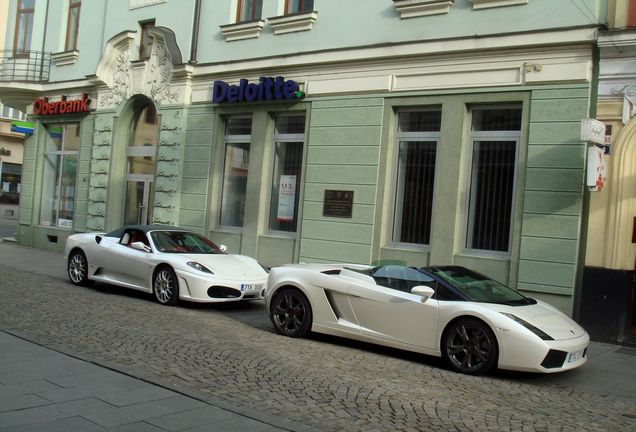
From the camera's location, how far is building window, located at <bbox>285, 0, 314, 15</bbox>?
14.4 metres

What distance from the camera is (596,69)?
33.9ft

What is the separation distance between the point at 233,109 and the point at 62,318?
7873 millimetres

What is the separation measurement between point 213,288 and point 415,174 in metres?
4.74

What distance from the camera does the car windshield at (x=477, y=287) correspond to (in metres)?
7.53

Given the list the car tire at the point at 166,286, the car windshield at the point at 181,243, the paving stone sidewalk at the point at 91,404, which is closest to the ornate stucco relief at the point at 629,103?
the car windshield at the point at 181,243

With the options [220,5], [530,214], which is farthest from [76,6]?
[530,214]

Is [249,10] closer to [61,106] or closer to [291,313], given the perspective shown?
[61,106]

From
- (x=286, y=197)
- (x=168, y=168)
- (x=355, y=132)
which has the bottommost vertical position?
(x=286, y=197)

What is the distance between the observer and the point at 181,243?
38.0 ft

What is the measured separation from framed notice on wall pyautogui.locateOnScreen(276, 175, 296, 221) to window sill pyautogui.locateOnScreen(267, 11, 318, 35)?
3.38 m

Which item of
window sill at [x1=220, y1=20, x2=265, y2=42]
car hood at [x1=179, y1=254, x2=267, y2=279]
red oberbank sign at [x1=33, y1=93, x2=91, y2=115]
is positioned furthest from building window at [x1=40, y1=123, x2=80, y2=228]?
car hood at [x1=179, y1=254, x2=267, y2=279]

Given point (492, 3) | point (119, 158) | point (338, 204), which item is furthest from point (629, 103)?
point (119, 158)

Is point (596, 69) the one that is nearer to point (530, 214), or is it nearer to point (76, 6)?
point (530, 214)

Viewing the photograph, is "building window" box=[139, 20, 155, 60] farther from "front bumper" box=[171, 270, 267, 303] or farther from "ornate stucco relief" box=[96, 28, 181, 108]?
"front bumper" box=[171, 270, 267, 303]
